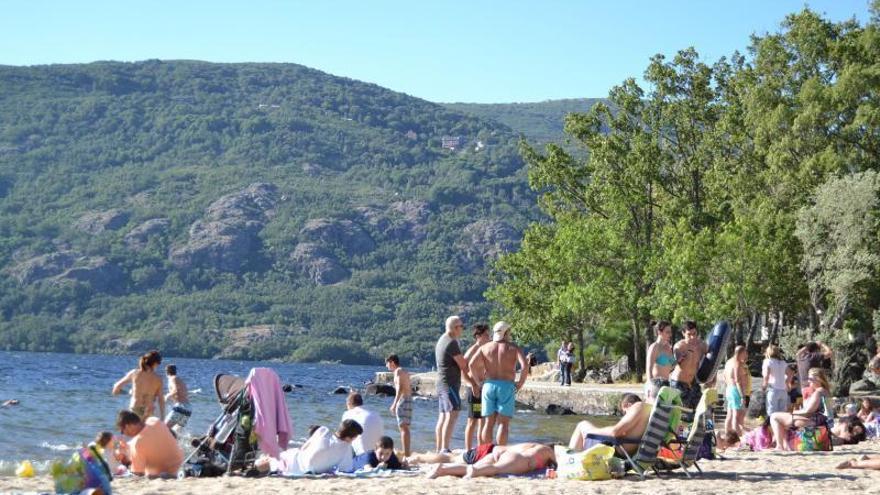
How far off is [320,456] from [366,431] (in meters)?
1.34

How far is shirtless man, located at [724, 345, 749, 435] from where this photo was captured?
58.6 feet

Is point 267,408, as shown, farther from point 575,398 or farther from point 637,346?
point 637,346

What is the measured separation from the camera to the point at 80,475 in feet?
32.9

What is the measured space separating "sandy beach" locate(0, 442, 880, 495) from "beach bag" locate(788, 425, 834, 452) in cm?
288

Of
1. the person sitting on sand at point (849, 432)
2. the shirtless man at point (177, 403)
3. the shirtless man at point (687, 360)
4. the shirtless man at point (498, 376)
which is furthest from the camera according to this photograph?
the person sitting on sand at point (849, 432)

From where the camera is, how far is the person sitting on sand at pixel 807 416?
16.6m

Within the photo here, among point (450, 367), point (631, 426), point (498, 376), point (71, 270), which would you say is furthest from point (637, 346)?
point (71, 270)

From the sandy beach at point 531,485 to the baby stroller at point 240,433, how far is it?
28cm

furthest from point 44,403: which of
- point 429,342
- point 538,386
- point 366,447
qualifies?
Result: point 429,342

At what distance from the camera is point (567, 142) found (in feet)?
162

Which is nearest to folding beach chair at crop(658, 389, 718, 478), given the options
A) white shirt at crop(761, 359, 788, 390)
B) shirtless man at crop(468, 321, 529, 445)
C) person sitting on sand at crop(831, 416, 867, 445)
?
shirtless man at crop(468, 321, 529, 445)

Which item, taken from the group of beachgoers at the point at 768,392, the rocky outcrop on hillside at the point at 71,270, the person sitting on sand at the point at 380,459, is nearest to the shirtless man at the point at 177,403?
the person sitting on sand at the point at 380,459

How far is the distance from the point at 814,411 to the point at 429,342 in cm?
15806

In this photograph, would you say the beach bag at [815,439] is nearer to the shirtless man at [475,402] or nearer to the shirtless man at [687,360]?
the shirtless man at [687,360]
